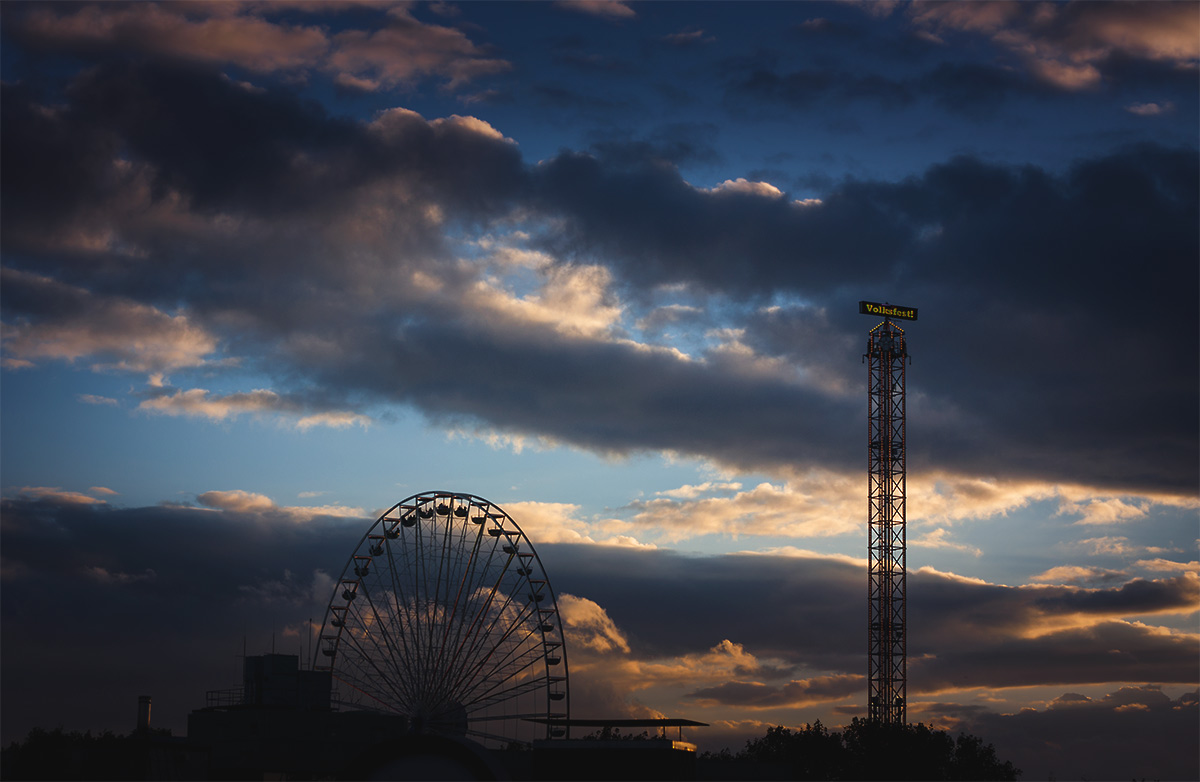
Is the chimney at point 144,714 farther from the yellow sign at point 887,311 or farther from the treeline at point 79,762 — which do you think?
the yellow sign at point 887,311

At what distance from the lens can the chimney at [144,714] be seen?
10831 centimetres

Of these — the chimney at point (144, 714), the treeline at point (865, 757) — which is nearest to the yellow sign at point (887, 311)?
the treeline at point (865, 757)

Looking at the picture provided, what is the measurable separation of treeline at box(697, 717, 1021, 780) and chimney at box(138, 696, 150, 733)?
50.8 meters

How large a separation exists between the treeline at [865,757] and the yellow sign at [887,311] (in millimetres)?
43119

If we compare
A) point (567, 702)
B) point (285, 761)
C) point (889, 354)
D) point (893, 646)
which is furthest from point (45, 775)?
point (889, 354)

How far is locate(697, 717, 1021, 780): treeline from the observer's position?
401ft

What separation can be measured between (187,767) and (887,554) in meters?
69.8

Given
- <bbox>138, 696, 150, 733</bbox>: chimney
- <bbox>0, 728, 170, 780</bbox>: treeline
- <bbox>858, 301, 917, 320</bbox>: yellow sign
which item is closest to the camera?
<bbox>0, 728, 170, 780</bbox>: treeline

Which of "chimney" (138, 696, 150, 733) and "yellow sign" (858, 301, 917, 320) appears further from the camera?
"yellow sign" (858, 301, 917, 320)

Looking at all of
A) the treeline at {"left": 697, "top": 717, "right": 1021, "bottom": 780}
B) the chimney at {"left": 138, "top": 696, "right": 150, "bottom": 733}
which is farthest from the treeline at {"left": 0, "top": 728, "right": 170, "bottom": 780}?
the treeline at {"left": 697, "top": 717, "right": 1021, "bottom": 780}

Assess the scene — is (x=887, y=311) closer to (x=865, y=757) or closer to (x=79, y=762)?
(x=865, y=757)

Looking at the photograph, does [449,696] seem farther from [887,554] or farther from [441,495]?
[887,554]

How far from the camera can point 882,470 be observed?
126000 mm

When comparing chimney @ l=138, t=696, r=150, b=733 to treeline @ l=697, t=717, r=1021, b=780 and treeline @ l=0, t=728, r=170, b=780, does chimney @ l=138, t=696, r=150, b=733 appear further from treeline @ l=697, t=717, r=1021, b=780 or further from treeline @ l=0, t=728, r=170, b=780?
treeline @ l=697, t=717, r=1021, b=780
